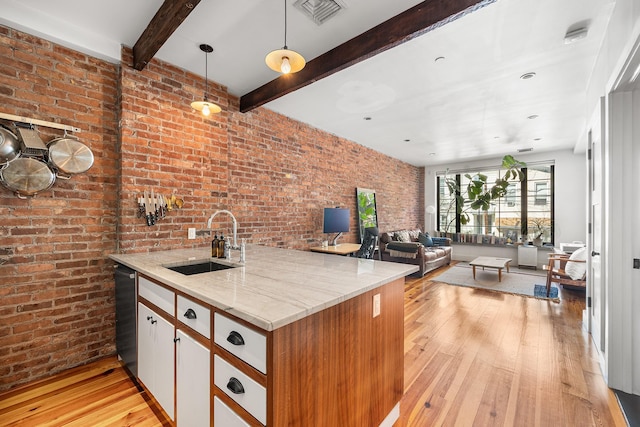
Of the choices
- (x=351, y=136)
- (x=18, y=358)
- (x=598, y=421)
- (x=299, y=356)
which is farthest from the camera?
(x=351, y=136)

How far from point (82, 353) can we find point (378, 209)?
5205mm

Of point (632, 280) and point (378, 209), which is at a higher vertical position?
point (378, 209)

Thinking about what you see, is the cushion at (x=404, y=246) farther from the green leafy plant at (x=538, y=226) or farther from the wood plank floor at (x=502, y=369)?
the green leafy plant at (x=538, y=226)

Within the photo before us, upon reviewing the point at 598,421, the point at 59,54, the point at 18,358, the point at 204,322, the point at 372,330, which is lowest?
the point at 598,421

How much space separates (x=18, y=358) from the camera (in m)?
2.04

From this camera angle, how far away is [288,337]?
1.05 m

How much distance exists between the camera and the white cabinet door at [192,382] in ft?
4.27

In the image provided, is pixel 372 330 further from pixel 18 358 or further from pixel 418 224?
pixel 418 224

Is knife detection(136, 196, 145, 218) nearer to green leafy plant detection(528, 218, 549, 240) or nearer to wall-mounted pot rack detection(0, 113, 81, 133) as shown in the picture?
wall-mounted pot rack detection(0, 113, 81, 133)

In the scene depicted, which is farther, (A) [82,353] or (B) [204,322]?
(A) [82,353]

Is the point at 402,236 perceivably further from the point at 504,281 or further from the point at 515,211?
the point at 515,211

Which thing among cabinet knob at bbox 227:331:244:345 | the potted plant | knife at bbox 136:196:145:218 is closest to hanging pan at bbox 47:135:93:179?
knife at bbox 136:196:145:218

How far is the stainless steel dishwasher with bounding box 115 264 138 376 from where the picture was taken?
2033 mm

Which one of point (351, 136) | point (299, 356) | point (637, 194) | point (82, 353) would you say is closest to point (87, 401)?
point (82, 353)
